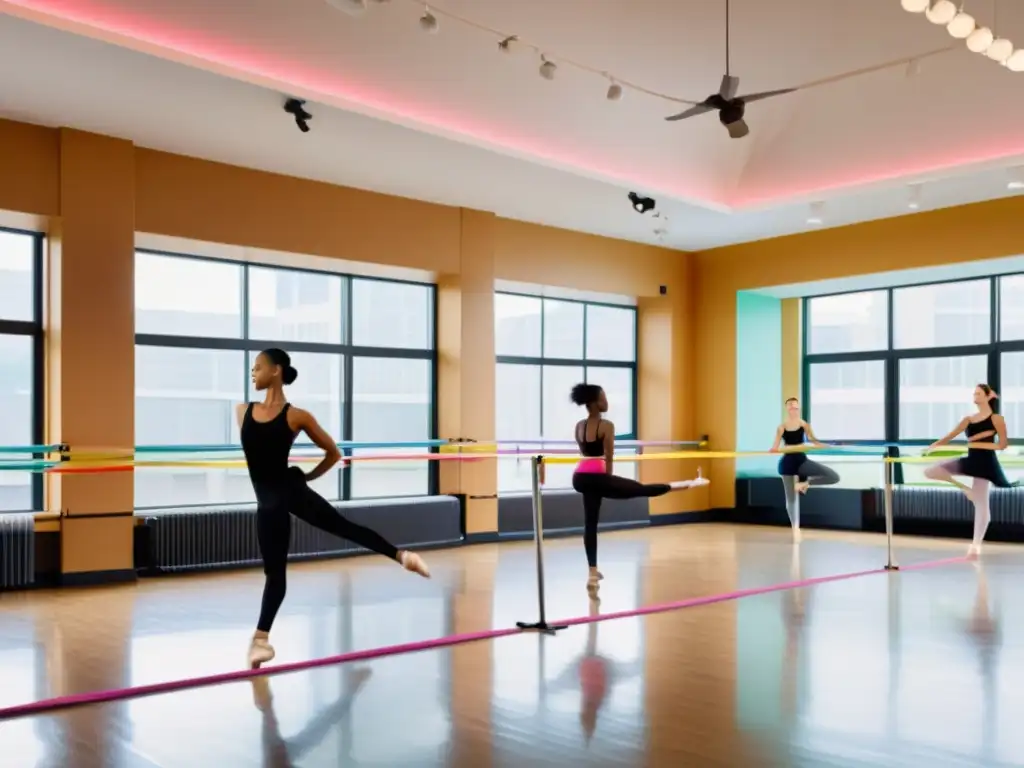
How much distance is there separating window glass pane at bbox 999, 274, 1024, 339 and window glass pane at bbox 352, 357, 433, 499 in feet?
21.5

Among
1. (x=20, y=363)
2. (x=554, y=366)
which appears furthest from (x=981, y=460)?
(x=20, y=363)

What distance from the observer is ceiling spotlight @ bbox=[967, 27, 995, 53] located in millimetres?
6023

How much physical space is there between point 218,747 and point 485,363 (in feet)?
24.1

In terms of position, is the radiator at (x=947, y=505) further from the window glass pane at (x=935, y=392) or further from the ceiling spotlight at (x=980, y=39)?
the ceiling spotlight at (x=980, y=39)

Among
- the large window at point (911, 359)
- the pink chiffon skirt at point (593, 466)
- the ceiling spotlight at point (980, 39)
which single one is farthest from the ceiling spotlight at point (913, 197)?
the pink chiffon skirt at point (593, 466)

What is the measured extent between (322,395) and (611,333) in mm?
4462

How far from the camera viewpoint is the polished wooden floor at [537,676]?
3.37m

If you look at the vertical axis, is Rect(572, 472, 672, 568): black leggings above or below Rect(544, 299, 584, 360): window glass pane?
below

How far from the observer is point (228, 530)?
27.8ft

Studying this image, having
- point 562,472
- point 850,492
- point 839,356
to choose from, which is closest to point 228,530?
point 562,472

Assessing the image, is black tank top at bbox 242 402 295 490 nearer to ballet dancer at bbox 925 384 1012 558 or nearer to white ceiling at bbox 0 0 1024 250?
white ceiling at bbox 0 0 1024 250

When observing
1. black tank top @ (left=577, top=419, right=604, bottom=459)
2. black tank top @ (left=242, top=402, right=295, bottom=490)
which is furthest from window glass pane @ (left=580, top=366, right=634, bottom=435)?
black tank top @ (left=242, top=402, right=295, bottom=490)

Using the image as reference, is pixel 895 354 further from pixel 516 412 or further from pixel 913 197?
pixel 516 412

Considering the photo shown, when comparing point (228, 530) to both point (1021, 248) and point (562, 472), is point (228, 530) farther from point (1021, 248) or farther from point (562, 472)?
point (1021, 248)
